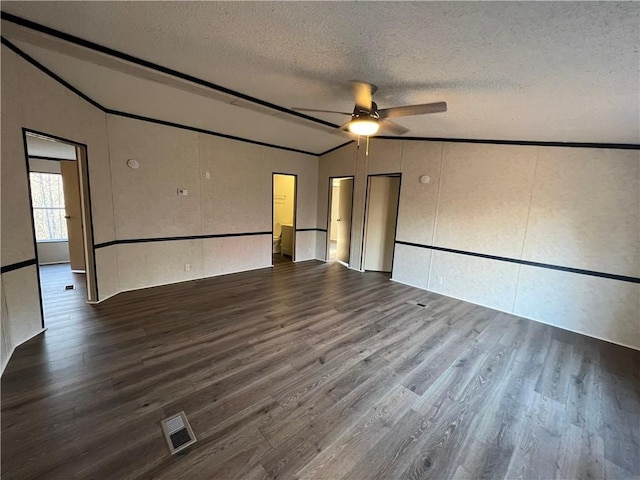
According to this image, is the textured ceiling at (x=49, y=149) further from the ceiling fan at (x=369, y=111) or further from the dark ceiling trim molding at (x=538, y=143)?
the dark ceiling trim molding at (x=538, y=143)

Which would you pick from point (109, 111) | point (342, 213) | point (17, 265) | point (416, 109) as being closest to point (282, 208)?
point (342, 213)

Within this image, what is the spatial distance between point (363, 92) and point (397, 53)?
64cm

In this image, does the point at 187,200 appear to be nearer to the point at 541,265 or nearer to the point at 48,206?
the point at 48,206

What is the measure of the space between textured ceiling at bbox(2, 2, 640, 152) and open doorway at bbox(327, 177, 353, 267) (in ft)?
10.5

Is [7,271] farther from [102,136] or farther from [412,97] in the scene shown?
[412,97]

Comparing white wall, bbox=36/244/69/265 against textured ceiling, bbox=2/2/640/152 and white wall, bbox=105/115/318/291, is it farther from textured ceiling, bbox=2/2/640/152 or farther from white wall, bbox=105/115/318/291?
textured ceiling, bbox=2/2/640/152

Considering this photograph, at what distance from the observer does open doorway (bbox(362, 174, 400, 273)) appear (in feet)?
18.1

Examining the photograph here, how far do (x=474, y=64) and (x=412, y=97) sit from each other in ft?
2.89

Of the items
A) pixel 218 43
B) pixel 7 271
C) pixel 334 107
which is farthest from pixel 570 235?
pixel 7 271

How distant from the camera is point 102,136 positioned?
3.61 m

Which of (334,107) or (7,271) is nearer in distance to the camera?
(7,271)

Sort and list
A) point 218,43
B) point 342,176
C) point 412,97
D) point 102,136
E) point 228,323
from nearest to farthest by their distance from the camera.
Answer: point 218,43 → point 412,97 → point 228,323 → point 102,136 → point 342,176

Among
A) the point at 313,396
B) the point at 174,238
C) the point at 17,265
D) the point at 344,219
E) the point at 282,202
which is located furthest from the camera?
the point at 282,202

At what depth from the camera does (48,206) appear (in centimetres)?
570
